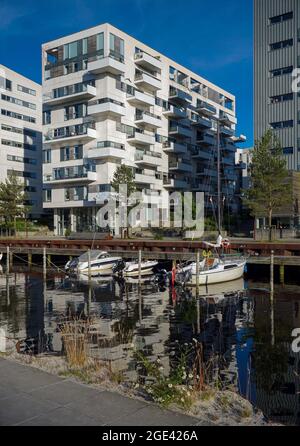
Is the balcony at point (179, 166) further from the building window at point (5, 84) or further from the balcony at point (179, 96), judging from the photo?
the building window at point (5, 84)

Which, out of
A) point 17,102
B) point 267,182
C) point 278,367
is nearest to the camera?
point 278,367

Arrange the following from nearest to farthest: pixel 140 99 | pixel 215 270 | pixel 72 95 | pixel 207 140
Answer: pixel 215 270 < pixel 72 95 < pixel 140 99 < pixel 207 140

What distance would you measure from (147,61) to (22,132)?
36.2 meters

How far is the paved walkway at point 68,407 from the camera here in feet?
20.5

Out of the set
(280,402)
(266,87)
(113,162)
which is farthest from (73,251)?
(280,402)

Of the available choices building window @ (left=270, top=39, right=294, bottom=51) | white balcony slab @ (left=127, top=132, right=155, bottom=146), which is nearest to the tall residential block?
building window @ (left=270, top=39, right=294, bottom=51)

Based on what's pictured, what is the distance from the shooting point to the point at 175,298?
92.0 feet

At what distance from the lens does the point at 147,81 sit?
2992 inches

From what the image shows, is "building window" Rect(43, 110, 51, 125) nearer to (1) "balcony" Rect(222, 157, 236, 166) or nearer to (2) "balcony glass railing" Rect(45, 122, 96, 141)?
(2) "balcony glass railing" Rect(45, 122, 96, 141)

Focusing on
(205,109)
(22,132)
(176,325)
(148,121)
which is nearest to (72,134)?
(148,121)

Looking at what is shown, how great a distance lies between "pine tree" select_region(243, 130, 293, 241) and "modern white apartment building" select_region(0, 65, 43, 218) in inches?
2199

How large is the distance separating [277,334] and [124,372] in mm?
8516

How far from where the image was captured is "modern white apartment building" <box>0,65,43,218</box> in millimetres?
93312

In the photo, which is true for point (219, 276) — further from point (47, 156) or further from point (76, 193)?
point (47, 156)
